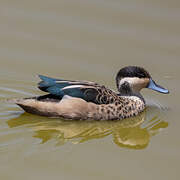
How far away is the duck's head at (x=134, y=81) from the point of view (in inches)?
356

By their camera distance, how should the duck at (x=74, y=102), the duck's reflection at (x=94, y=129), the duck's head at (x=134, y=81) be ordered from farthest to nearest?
the duck's head at (x=134, y=81), the duck at (x=74, y=102), the duck's reflection at (x=94, y=129)

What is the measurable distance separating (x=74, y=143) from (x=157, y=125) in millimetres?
1516

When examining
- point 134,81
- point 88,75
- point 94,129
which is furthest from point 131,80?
point 94,129

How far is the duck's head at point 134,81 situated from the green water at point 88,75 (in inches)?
11.8

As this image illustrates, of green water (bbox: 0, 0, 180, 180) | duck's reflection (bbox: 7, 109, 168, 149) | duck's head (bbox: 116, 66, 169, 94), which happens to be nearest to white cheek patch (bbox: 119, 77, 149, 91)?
duck's head (bbox: 116, 66, 169, 94)

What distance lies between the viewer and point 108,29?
11352 mm

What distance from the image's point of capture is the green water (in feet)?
23.2

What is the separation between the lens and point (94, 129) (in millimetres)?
8383

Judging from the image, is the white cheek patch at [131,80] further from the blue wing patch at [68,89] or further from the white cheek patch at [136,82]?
the blue wing patch at [68,89]

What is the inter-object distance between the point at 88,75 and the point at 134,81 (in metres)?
1.03

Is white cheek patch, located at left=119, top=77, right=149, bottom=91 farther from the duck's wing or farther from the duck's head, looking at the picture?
the duck's wing

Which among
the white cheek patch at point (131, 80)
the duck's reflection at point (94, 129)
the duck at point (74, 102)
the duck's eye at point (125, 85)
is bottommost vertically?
the duck's reflection at point (94, 129)

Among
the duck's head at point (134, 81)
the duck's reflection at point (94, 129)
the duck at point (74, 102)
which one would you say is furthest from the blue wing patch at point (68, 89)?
the duck's head at point (134, 81)

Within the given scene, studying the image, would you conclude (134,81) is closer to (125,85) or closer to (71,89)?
(125,85)
